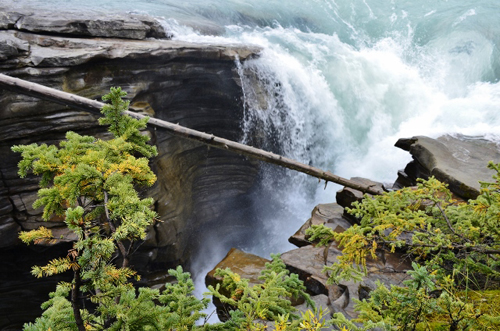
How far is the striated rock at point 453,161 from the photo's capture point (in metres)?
7.34

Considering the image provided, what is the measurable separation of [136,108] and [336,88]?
335 inches

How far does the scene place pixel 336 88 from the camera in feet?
47.1

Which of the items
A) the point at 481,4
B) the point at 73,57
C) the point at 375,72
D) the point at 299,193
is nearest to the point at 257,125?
the point at 299,193

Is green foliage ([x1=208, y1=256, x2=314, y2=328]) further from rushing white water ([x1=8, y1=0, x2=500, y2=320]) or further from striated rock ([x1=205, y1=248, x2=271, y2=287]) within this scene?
rushing white water ([x1=8, y1=0, x2=500, y2=320])

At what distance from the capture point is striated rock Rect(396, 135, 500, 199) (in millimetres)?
7344

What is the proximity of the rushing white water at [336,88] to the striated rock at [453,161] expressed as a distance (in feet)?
3.68

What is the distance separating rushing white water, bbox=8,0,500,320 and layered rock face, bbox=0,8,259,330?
1213 millimetres

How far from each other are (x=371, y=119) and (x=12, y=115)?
1252 cm

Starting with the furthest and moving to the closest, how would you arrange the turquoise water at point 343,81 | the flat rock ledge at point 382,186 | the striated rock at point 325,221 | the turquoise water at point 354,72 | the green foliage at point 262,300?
the turquoise water at point 354,72 < the turquoise water at point 343,81 < the striated rock at point 325,221 < the flat rock ledge at point 382,186 < the green foliage at point 262,300

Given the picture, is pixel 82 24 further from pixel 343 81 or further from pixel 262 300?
pixel 343 81

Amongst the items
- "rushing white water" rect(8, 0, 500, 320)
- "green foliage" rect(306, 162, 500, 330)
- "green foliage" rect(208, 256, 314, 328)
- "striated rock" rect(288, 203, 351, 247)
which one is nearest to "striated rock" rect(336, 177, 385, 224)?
"striated rock" rect(288, 203, 351, 247)

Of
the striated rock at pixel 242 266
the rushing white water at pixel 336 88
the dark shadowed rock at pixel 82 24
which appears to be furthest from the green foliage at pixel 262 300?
the dark shadowed rock at pixel 82 24

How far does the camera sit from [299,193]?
46.6 ft

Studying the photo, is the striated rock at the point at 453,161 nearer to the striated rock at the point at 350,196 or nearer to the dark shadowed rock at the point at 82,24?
the striated rock at the point at 350,196
